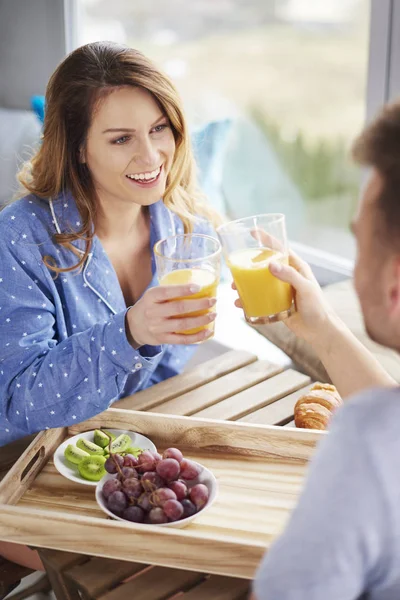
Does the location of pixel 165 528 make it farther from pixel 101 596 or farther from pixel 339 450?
pixel 339 450

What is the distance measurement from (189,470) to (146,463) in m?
0.08

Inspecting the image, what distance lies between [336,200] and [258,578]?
8.09 feet

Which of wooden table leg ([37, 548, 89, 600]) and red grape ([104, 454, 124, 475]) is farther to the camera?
red grape ([104, 454, 124, 475])

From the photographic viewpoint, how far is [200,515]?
1.47m

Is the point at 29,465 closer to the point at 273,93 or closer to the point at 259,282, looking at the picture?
the point at 259,282

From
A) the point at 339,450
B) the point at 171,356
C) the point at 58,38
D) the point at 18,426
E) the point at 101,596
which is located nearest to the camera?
the point at 339,450

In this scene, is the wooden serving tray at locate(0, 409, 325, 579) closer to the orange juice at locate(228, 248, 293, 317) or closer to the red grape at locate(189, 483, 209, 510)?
the red grape at locate(189, 483, 209, 510)

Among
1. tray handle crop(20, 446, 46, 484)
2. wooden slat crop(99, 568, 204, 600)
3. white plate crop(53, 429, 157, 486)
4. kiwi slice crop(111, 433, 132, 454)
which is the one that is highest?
kiwi slice crop(111, 433, 132, 454)

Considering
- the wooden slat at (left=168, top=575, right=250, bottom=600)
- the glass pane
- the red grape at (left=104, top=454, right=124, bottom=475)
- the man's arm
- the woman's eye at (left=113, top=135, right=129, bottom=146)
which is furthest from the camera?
the glass pane

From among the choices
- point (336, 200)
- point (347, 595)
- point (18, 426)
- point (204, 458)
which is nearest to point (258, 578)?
point (347, 595)

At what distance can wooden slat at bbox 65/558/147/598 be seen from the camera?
1315 mm

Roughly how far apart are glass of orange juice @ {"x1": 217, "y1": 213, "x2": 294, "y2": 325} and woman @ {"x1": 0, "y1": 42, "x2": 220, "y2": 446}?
14cm

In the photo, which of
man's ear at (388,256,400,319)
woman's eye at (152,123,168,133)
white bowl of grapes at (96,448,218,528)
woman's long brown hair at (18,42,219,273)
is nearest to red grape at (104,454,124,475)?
white bowl of grapes at (96,448,218,528)

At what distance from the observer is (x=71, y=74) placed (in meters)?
1.99
